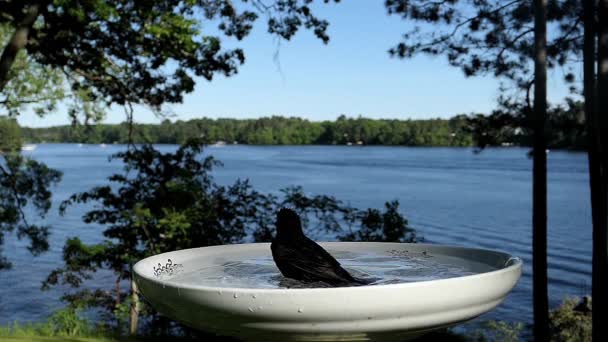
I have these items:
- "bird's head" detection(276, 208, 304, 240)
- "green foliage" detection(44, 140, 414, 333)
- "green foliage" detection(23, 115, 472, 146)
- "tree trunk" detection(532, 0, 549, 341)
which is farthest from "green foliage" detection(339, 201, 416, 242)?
"green foliage" detection(23, 115, 472, 146)

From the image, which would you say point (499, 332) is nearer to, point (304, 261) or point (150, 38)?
point (150, 38)

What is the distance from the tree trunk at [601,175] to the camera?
475 centimetres

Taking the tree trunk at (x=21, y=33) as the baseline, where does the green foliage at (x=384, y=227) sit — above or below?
below

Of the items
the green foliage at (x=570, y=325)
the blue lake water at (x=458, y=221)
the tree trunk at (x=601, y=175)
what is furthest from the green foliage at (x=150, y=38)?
the blue lake water at (x=458, y=221)

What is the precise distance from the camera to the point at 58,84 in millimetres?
15180

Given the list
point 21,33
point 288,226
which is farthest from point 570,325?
point 288,226

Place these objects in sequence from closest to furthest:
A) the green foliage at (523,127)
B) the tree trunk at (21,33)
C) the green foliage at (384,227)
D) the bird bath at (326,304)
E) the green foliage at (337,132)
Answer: the bird bath at (326,304) < the green foliage at (523,127) < the tree trunk at (21,33) < the green foliage at (384,227) < the green foliage at (337,132)

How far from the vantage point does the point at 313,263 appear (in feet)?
6.61

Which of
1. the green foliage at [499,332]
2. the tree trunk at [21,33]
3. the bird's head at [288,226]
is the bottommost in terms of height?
the green foliage at [499,332]

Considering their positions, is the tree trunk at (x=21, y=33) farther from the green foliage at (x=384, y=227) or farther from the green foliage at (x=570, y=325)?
the green foliage at (x=570, y=325)

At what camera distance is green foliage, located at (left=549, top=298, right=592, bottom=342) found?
11484 millimetres

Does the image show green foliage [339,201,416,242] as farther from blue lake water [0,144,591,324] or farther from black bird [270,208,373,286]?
blue lake water [0,144,591,324]

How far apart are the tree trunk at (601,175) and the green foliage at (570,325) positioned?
656 centimetres

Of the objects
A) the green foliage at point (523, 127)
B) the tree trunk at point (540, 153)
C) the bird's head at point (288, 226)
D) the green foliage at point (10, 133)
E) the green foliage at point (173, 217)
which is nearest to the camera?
the bird's head at point (288, 226)
